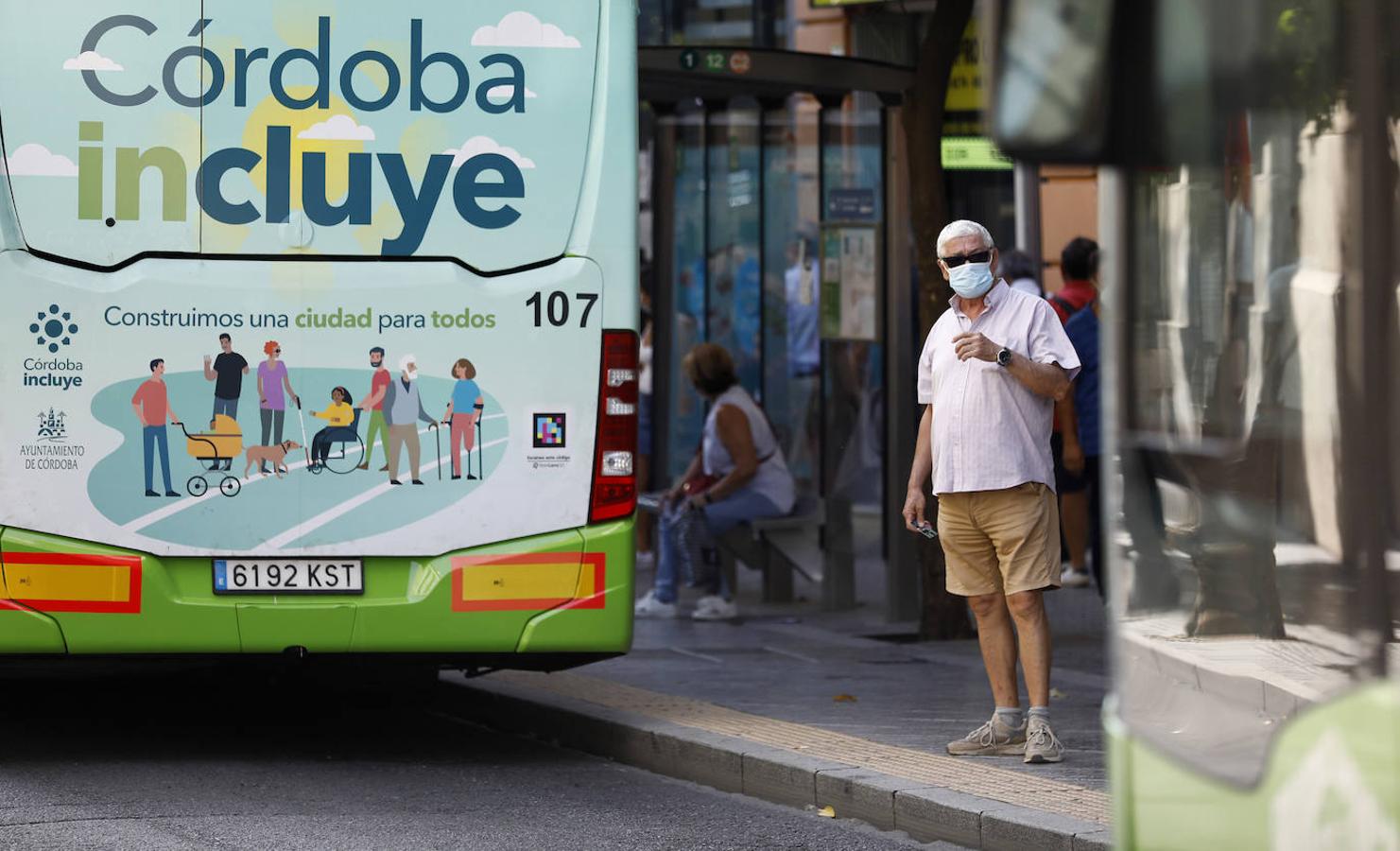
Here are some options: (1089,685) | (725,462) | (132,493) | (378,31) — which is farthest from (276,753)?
(725,462)

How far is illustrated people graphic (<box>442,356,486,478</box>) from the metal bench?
16.0 ft

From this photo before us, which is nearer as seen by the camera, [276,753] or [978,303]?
[978,303]

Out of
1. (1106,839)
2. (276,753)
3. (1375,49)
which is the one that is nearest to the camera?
(1375,49)

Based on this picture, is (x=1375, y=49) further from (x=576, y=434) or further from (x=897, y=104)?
(x=897, y=104)

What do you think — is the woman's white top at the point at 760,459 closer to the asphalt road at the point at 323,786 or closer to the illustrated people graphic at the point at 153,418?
the asphalt road at the point at 323,786

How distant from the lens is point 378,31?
25.4ft

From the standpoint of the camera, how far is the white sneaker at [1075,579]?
13.2 metres

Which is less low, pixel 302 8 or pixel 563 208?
pixel 302 8

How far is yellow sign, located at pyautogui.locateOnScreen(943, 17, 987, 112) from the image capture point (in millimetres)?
16938

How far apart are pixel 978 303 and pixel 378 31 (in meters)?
2.18

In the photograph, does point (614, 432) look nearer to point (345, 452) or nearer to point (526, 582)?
point (526, 582)

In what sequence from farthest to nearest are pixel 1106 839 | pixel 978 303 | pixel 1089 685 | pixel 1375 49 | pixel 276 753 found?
pixel 1089 685, pixel 276 753, pixel 978 303, pixel 1106 839, pixel 1375 49

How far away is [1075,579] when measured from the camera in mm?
13258

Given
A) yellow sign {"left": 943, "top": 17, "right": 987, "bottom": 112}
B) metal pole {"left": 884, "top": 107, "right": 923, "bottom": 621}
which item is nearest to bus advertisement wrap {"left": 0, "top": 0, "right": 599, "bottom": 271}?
metal pole {"left": 884, "top": 107, "right": 923, "bottom": 621}
